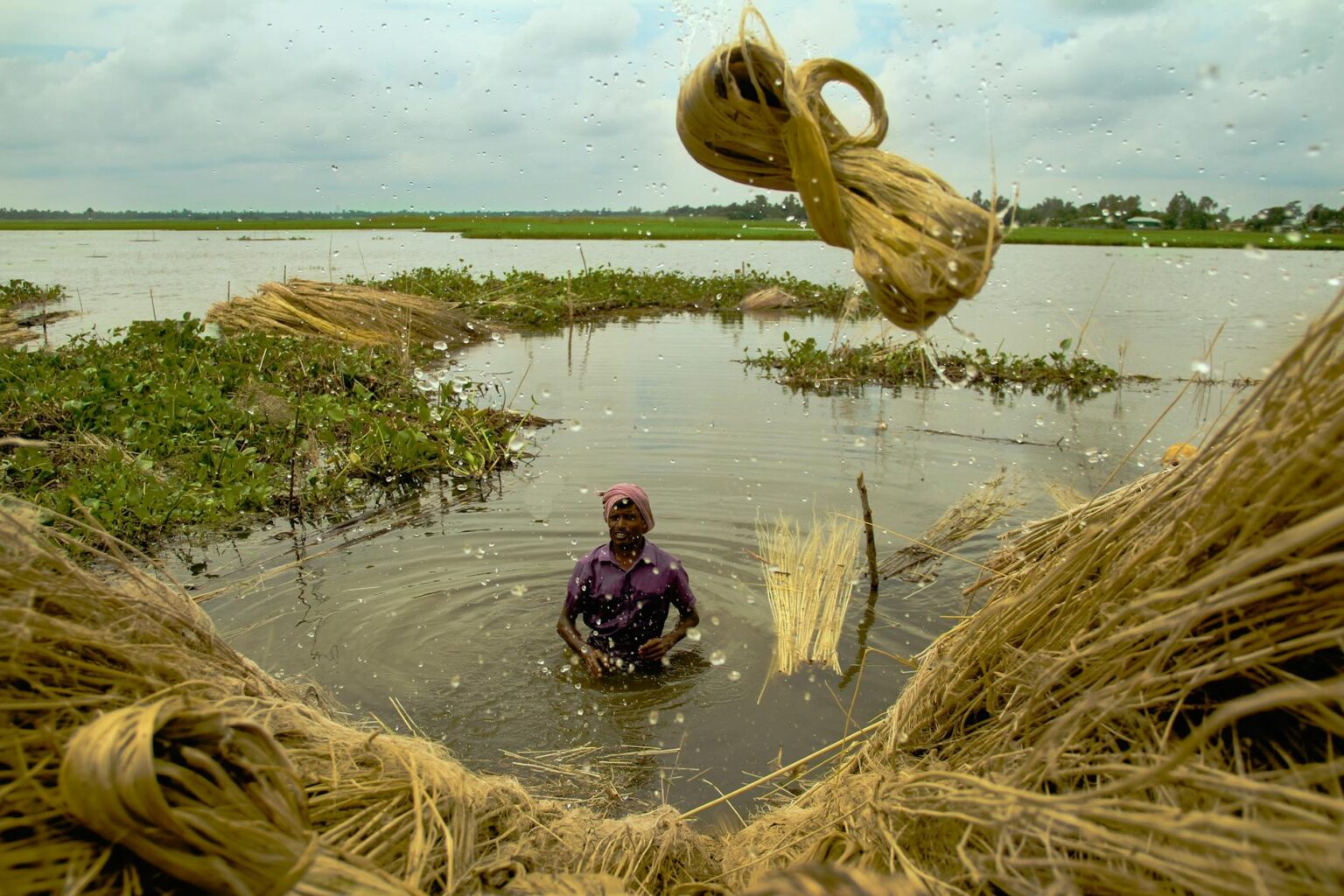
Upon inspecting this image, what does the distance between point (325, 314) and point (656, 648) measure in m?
11.6

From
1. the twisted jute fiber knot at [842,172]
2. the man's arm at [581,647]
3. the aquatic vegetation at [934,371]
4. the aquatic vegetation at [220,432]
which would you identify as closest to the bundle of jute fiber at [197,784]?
the twisted jute fiber knot at [842,172]

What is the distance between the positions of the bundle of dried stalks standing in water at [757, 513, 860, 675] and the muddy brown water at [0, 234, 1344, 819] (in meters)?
0.16

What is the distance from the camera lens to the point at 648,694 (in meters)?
5.09

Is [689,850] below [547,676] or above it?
above

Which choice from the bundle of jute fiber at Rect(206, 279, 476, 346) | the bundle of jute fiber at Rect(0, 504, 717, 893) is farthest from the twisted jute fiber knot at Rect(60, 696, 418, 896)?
the bundle of jute fiber at Rect(206, 279, 476, 346)

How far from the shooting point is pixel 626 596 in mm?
5078

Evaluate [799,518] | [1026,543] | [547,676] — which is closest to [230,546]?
[547,676]

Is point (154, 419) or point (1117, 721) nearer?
point (1117, 721)

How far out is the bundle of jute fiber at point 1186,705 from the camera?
1.36 metres

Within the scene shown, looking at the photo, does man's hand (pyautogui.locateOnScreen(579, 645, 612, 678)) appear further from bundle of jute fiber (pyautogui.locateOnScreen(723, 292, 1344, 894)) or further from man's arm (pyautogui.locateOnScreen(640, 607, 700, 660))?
bundle of jute fiber (pyautogui.locateOnScreen(723, 292, 1344, 894))

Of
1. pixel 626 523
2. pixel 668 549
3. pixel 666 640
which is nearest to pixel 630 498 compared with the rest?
pixel 626 523

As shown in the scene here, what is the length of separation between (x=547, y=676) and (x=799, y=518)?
3086mm

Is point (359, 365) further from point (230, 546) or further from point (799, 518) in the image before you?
point (799, 518)

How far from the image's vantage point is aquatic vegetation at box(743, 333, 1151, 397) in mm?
13039
